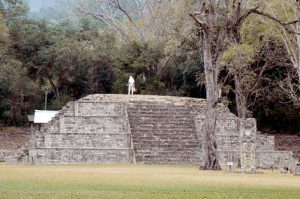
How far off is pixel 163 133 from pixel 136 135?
57.5 inches

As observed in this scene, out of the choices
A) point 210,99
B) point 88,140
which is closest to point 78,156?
point 88,140

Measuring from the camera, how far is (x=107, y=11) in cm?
6412

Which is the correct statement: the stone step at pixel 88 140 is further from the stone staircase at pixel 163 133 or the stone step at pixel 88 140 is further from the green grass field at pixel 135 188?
the green grass field at pixel 135 188

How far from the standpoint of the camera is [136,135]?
113 ft

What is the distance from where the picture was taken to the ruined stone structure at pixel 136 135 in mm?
32594

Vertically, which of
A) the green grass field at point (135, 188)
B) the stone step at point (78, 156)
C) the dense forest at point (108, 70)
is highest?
the dense forest at point (108, 70)

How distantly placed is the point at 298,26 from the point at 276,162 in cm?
737

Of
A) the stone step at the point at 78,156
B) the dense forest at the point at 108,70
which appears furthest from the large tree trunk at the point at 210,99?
the dense forest at the point at 108,70

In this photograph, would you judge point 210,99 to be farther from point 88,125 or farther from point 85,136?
point 88,125

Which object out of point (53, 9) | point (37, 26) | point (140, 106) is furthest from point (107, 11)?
point (53, 9)

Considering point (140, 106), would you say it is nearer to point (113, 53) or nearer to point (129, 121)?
point (129, 121)

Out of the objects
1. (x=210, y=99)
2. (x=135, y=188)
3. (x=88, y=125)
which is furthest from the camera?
(x=88, y=125)

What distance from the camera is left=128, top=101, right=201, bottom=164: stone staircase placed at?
3272cm

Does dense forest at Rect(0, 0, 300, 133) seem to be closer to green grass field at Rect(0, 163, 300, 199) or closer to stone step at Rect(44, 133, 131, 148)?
stone step at Rect(44, 133, 131, 148)
